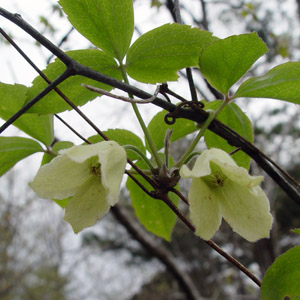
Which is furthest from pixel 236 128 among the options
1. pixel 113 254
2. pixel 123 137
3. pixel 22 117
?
pixel 113 254

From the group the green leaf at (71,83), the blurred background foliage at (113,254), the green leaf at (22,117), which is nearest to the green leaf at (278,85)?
the green leaf at (71,83)

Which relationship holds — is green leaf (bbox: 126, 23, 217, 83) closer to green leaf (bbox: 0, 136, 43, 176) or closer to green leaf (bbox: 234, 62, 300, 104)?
green leaf (bbox: 234, 62, 300, 104)

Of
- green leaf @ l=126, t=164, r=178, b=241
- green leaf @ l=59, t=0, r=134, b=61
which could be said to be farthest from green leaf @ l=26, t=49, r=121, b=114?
green leaf @ l=126, t=164, r=178, b=241

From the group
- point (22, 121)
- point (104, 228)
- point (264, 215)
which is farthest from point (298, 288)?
point (104, 228)

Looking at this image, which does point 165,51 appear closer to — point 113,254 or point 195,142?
point 195,142

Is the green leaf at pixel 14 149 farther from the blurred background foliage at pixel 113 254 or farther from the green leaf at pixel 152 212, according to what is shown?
the blurred background foliage at pixel 113 254

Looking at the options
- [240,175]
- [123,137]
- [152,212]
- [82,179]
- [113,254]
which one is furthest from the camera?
[113,254]

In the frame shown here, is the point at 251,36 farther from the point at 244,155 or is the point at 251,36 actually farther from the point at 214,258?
the point at 214,258
